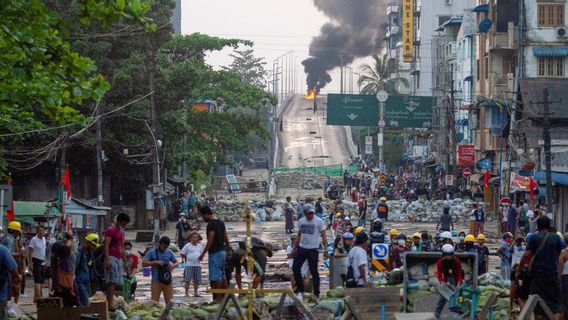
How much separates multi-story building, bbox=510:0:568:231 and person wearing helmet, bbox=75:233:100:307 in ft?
78.9

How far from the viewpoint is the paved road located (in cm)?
11494

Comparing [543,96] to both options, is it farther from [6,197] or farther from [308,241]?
[308,241]

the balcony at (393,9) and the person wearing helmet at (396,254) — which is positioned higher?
the balcony at (393,9)

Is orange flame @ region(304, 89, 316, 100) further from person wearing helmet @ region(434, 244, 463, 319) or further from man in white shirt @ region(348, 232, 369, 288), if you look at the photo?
person wearing helmet @ region(434, 244, 463, 319)

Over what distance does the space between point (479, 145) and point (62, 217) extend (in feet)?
147

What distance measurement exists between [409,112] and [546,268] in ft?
196

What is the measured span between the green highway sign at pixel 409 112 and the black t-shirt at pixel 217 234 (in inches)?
2184

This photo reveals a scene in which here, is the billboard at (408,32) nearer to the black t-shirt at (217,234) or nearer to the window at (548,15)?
the window at (548,15)

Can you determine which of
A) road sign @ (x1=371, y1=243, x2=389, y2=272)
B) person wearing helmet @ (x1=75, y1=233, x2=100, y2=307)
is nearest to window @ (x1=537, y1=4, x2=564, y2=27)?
road sign @ (x1=371, y1=243, x2=389, y2=272)

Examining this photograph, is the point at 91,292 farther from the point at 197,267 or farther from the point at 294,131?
the point at 294,131

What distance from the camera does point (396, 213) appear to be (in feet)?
206

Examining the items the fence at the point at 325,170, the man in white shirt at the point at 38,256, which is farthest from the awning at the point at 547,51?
the man in white shirt at the point at 38,256

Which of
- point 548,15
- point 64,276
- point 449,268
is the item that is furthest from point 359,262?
point 548,15

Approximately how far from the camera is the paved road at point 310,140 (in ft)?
377
